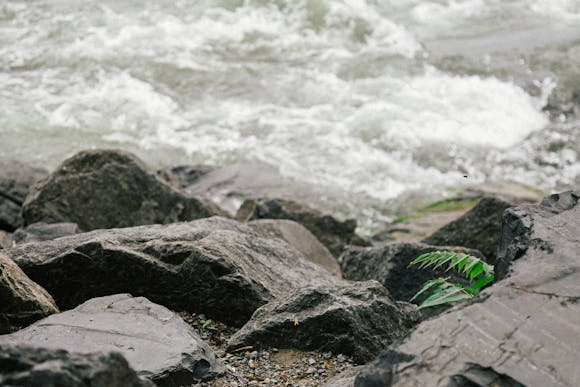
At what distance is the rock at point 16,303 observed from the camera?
392cm

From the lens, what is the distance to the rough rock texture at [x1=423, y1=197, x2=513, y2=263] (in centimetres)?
717

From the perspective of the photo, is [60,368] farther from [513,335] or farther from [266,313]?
[266,313]

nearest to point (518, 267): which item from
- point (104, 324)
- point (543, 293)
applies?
point (543, 293)

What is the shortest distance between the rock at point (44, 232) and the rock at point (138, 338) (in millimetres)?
3052

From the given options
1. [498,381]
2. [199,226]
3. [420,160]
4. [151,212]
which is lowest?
[420,160]

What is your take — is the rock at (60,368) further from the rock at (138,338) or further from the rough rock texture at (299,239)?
the rough rock texture at (299,239)

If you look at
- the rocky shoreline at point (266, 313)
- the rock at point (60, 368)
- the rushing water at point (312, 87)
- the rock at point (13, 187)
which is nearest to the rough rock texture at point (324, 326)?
the rocky shoreline at point (266, 313)

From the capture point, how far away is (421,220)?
10.9m

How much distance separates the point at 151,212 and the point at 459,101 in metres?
9.26

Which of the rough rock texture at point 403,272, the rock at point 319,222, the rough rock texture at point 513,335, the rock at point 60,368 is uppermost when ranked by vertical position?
the rock at point 60,368

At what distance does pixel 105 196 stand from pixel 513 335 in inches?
233

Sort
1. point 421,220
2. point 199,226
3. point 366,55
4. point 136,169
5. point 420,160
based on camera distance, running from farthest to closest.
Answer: point 366,55, point 420,160, point 421,220, point 136,169, point 199,226

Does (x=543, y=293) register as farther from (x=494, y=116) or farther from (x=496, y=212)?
(x=494, y=116)

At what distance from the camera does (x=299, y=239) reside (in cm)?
748
